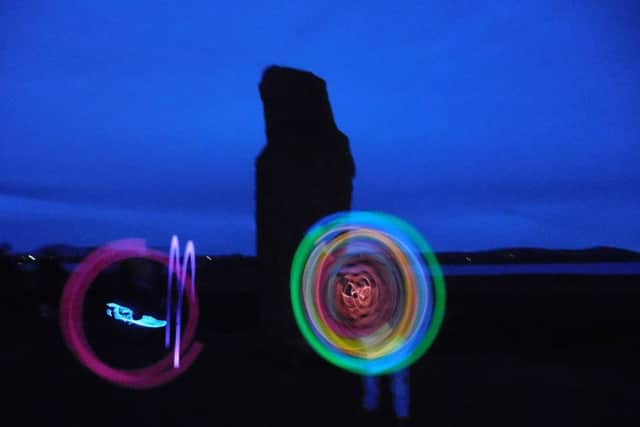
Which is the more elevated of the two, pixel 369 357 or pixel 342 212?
pixel 342 212

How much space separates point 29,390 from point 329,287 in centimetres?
378

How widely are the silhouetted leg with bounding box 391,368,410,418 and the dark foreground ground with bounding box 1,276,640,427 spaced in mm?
213

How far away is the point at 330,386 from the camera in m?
8.71

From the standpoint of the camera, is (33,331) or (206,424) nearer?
(206,424)

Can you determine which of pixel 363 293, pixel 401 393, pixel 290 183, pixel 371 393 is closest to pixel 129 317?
pixel 290 183

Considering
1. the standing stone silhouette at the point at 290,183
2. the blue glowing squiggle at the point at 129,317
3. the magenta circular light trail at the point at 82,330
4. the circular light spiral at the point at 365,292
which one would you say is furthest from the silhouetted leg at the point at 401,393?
the blue glowing squiggle at the point at 129,317

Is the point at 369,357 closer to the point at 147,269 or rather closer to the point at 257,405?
the point at 257,405

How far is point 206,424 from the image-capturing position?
6.98m

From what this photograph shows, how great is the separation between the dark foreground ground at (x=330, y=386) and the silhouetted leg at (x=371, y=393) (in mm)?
155

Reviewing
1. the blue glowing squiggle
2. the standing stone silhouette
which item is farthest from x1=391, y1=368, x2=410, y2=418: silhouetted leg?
the blue glowing squiggle

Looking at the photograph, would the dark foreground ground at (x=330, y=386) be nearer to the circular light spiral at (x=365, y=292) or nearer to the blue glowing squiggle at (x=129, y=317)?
the circular light spiral at (x=365, y=292)

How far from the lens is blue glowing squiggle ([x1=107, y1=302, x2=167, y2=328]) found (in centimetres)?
1061

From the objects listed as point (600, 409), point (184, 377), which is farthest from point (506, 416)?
point (184, 377)

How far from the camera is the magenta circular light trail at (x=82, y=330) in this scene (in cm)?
882
